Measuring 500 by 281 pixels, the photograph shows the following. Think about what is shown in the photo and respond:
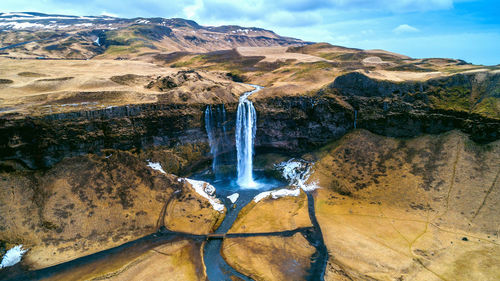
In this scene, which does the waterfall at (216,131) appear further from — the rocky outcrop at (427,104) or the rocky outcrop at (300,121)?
the rocky outcrop at (427,104)

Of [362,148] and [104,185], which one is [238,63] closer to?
[362,148]

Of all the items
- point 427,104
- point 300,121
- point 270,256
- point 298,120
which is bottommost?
point 270,256

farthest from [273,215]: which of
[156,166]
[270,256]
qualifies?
[156,166]

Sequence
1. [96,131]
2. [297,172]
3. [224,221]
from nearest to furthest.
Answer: [224,221]
[96,131]
[297,172]

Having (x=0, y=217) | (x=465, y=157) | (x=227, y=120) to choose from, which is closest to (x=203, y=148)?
(x=227, y=120)

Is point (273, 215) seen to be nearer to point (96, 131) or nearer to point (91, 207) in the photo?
point (91, 207)
